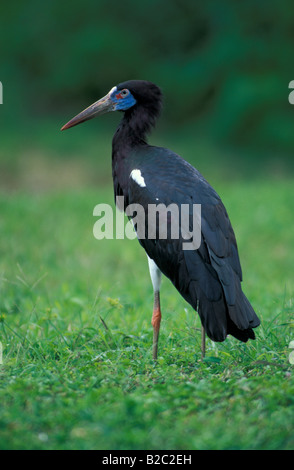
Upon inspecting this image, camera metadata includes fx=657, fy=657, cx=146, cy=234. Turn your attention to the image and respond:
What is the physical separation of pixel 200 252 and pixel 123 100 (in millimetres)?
1168

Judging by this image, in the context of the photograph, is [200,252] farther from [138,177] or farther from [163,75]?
[163,75]

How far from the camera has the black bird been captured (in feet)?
9.82

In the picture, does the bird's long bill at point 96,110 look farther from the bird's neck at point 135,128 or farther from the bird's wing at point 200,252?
the bird's wing at point 200,252

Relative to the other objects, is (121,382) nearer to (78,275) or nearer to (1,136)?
(78,275)

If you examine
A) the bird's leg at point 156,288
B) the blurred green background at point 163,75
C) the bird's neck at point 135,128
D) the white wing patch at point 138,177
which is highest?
the blurred green background at point 163,75

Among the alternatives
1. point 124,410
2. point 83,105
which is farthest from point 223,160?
point 124,410

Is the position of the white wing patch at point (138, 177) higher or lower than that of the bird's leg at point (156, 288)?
higher

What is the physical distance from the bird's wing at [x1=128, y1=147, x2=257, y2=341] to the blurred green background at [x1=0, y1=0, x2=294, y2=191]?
33.2ft

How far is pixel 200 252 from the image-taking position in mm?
3074

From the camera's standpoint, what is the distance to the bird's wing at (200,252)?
9.80ft

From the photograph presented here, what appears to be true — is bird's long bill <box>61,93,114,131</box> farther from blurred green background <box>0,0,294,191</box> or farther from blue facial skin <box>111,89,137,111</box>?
blurred green background <box>0,0,294,191</box>

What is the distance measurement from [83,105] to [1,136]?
275 cm

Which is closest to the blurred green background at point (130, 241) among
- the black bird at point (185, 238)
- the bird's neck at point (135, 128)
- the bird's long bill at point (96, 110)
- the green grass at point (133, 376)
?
the green grass at point (133, 376)

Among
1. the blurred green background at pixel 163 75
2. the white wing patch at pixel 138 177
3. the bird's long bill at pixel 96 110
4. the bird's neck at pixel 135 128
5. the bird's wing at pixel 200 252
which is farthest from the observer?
the blurred green background at pixel 163 75
